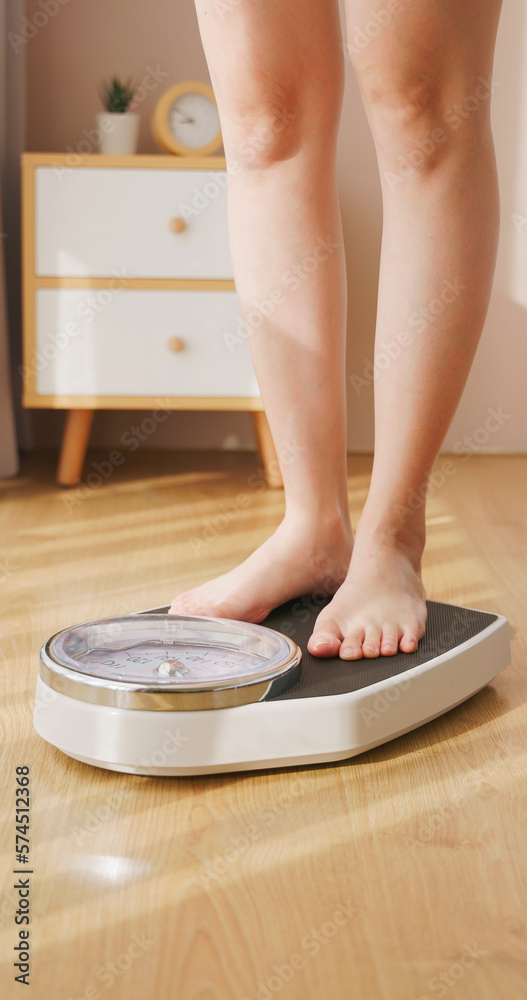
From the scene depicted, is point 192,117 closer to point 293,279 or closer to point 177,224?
point 177,224

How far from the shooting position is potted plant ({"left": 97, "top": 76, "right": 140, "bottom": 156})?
6.48ft

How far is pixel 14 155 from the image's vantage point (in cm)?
217

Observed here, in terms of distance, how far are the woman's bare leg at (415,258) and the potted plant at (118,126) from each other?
47.7 inches

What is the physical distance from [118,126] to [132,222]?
0.28m

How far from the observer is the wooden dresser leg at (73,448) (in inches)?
76.3

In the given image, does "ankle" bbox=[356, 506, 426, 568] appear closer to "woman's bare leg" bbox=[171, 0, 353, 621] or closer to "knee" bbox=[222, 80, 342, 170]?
"woman's bare leg" bbox=[171, 0, 353, 621]

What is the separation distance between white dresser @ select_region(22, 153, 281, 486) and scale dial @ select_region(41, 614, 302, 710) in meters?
1.05

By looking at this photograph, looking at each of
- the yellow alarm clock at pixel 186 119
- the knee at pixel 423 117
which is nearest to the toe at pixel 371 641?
the knee at pixel 423 117

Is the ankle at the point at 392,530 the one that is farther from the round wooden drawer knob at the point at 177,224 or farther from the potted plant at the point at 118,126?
the potted plant at the point at 118,126

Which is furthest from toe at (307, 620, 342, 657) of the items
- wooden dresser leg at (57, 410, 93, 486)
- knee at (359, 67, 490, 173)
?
wooden dresser leg at (57, 410, 93, 486)

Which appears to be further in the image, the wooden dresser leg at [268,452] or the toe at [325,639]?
the wooden dresser leg at [268,452]

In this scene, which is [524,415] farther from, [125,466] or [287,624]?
[287,624]

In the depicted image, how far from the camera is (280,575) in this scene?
99cm

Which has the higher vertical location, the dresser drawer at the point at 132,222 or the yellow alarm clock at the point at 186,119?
the yellow alarm clock at the point at 186,119
